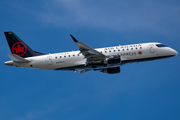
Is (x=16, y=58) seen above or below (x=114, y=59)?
above

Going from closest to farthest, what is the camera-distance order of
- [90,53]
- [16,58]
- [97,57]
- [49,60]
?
[90,53] < [97,57] < [16,58] < [49,60]

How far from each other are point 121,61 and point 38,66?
19488 millimetres

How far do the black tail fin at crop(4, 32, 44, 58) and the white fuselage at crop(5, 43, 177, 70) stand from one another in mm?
2601

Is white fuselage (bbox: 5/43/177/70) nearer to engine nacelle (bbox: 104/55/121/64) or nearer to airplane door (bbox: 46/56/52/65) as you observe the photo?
airplane door (bbox: 46/56/52/65)

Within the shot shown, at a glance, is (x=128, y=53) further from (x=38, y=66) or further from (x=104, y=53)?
(x=38, y=66)

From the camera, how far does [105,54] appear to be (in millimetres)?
52125

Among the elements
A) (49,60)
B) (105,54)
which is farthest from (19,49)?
(105,54)

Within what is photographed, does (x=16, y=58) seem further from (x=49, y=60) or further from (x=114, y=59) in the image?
(x=114, y=59)

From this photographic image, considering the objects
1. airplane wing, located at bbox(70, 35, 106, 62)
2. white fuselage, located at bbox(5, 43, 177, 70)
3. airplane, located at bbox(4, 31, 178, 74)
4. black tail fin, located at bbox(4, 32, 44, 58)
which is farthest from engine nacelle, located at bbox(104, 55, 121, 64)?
black tail fin, located at bbox(4, 32, 44, 58)

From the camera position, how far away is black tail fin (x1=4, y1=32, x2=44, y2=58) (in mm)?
55531

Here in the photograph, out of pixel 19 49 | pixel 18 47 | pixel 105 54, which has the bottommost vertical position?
pixel 105 54

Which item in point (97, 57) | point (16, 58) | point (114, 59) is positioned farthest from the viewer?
point (16, 58)

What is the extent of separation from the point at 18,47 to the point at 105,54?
21677mm

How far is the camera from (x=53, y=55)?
53625 mm
